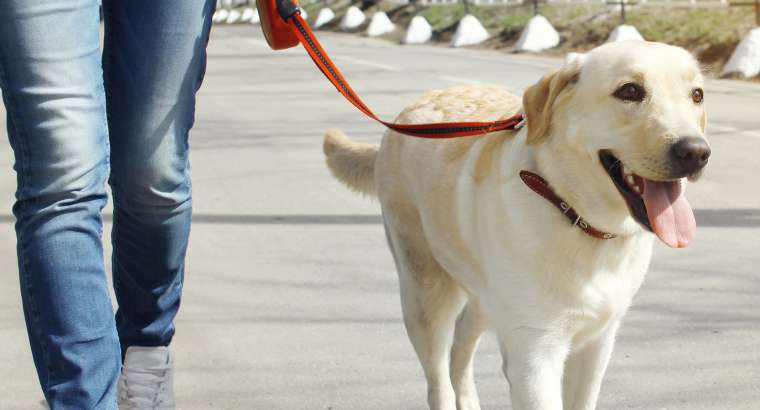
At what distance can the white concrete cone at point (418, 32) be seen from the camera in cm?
2286

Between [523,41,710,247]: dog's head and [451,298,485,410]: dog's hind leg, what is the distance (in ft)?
2.96

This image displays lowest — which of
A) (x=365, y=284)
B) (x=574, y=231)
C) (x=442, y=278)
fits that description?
(x=365, y=284)

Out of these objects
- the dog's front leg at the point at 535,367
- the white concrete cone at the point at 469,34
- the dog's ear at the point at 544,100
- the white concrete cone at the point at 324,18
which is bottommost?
the white concrete cone at the point at 324,18

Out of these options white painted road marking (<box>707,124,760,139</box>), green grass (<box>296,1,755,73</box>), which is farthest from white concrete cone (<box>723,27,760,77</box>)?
white painted road marking (<box>707,124,760,139</box>)

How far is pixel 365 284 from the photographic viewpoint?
5516 millimetres

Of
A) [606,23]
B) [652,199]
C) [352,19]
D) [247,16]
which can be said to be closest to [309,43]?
[652,199]

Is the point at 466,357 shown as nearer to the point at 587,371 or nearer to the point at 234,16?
the point at 587,371

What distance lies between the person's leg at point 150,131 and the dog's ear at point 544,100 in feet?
2.90

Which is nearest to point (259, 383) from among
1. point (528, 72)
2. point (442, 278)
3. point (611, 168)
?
point (442, 278)

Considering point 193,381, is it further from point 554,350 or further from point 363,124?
point 363,124

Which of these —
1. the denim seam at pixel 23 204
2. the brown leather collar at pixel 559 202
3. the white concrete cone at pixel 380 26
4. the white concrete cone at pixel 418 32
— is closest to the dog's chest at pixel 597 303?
the brown leather collar at pixel 559 202

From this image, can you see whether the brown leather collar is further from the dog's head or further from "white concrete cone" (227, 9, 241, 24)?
"white concrete cone" (227, 9, 241, 24)

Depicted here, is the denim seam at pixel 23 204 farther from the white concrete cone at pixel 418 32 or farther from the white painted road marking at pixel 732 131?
the white concrete cone at pixel 418 32

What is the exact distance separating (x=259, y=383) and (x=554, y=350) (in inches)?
54.1
